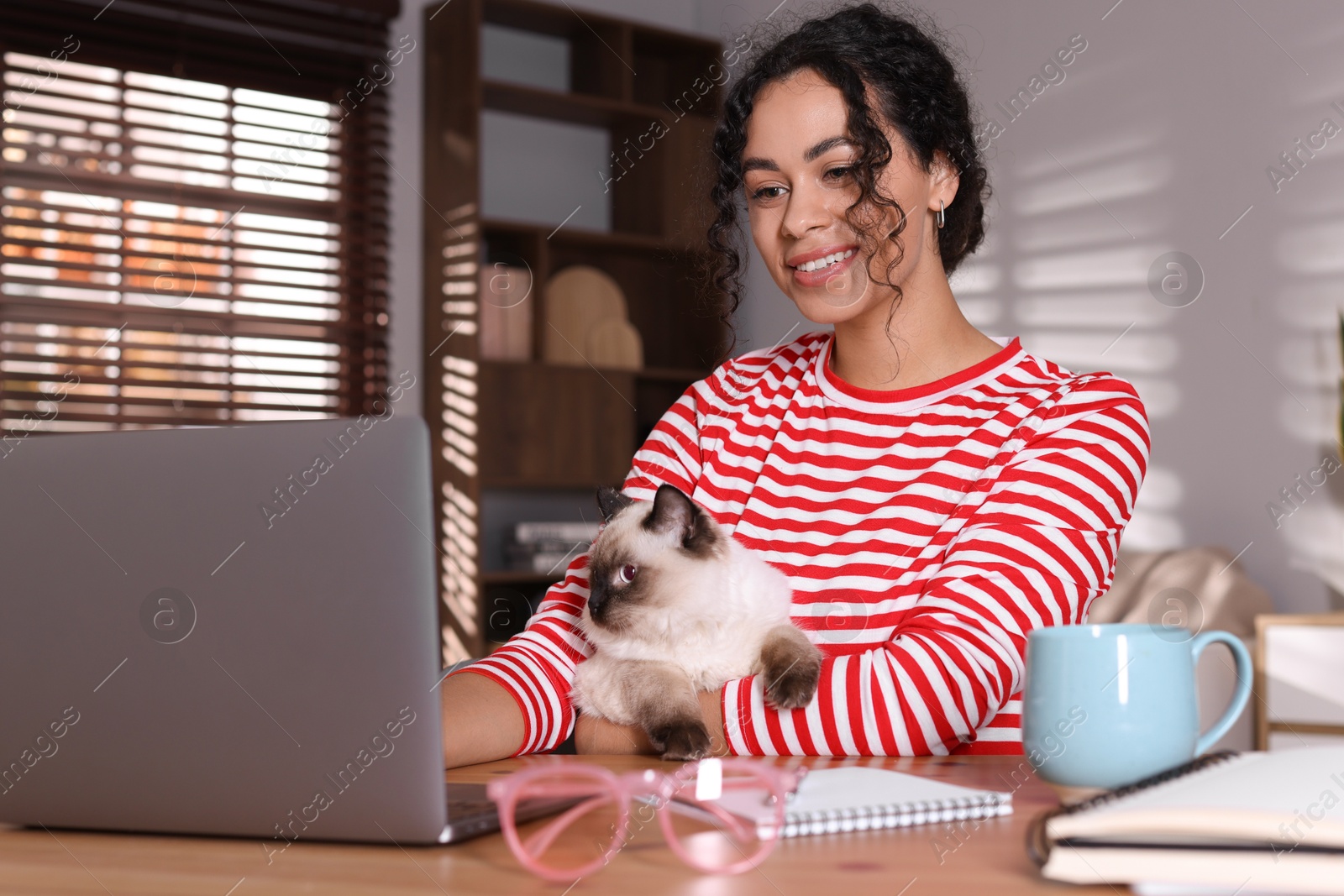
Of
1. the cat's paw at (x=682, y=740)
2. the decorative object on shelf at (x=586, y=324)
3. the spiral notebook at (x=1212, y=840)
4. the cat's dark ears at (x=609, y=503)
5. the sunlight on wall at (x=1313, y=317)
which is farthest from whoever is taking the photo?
the decorative object on shelf at (x=586, y=324)

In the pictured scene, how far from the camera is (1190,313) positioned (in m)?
3.12

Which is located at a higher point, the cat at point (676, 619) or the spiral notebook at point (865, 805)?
the cat at point (676, 619)

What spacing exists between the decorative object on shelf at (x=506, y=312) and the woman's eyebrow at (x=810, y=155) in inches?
103

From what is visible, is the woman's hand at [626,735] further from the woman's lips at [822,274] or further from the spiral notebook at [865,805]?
the woman's lips at [822,274]

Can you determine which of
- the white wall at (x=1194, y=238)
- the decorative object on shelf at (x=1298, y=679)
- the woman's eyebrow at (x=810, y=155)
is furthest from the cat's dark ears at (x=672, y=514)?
the white wall at (x=1194, y=238)

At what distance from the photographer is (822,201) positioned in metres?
1.43

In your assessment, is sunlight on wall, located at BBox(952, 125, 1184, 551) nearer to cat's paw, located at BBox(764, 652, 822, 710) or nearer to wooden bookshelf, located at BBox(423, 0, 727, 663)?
wooden bookshelf, located at BBox(423, 0, 727, 663)

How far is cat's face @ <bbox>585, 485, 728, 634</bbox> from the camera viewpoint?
4.05ft

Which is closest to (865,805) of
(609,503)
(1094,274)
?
(609,503)

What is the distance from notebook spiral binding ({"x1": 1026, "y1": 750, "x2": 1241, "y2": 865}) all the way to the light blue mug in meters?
0.02

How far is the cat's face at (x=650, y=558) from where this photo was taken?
4.05ft

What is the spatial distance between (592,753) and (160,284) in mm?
3052

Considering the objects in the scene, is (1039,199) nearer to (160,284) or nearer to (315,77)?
(315,77)

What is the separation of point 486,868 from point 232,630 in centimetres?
20
